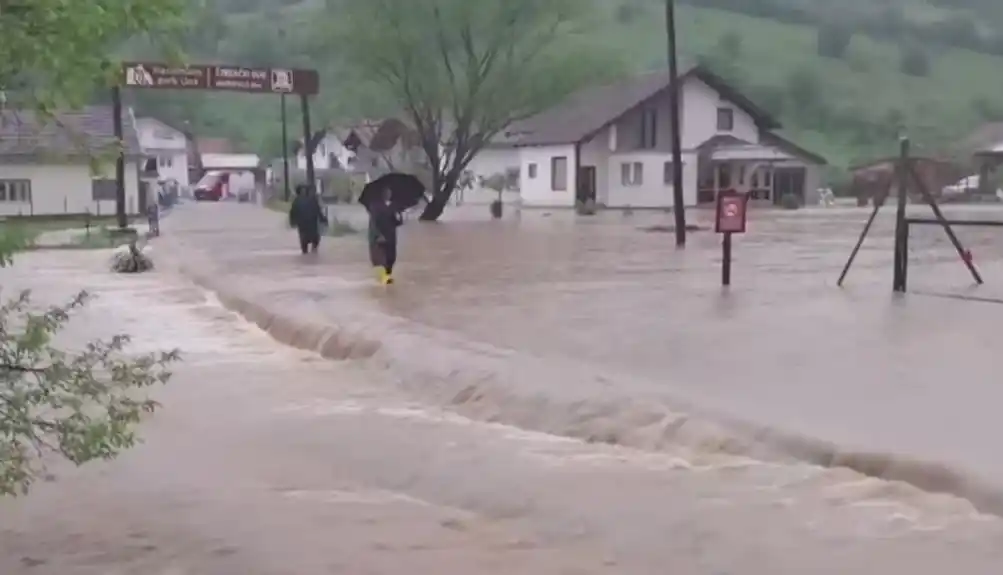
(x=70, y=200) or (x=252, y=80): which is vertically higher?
(x=252, y=80)

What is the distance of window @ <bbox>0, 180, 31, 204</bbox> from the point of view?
161 ft

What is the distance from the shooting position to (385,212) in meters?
21.1

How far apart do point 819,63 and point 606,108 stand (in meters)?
56.5

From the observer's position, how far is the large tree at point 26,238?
5.92 metres

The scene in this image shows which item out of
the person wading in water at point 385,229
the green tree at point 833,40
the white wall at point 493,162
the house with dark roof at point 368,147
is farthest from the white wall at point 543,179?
the green tree at point 833,40

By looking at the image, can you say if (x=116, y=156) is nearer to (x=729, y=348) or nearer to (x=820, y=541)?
(x=820, y=541)

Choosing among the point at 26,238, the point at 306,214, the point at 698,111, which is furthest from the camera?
the point at 698,111

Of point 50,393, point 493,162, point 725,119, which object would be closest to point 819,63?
point 493,162

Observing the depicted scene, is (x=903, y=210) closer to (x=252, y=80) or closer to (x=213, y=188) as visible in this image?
(x=252, y=80)

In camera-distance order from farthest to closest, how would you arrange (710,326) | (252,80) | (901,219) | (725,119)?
(725,119)
(252,80)
(901,219)
(710,326)

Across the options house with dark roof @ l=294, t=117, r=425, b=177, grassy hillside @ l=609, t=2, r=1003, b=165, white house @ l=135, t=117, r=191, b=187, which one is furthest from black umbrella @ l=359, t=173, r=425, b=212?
white house @ l=135, t=117, r=191, b=187

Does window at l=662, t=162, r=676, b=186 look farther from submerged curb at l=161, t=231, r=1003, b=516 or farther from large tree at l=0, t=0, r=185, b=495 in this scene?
large tree at l=0, t=0, r=185, b=495

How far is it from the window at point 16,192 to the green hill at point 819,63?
2475cm

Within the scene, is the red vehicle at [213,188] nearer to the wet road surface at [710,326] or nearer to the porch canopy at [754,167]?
the porch canopy at [754,167]
